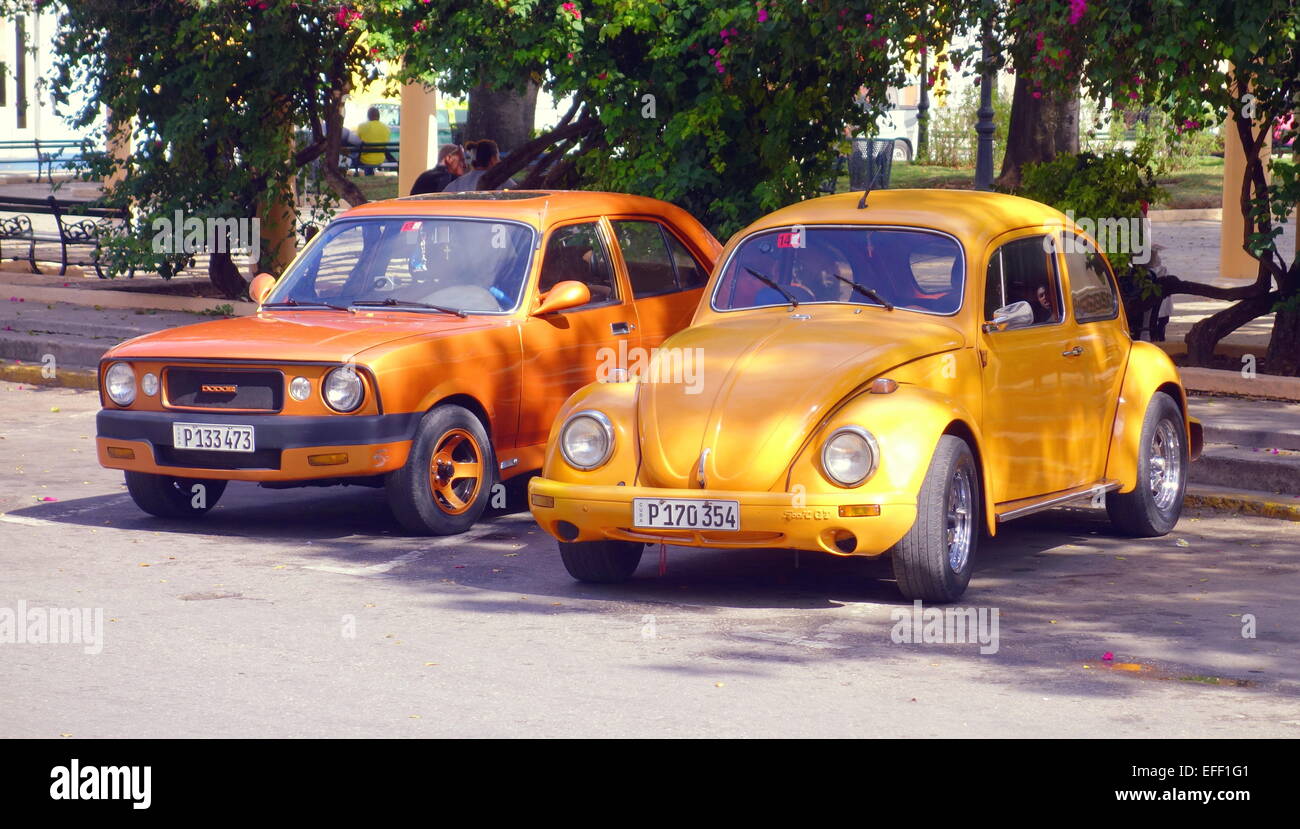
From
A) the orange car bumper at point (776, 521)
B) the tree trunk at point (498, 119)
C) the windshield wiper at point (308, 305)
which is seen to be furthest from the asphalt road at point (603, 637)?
the tree trunk at point (498, 119)

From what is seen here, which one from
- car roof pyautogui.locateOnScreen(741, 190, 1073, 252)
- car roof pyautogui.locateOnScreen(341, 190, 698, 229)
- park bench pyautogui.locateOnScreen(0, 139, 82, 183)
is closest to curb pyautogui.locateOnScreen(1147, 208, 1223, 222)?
car roof pyautogui.locateOnScreen(341, 190, 698, 229)

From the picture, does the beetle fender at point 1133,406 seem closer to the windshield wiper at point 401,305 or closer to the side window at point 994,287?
the side window at point 994,287

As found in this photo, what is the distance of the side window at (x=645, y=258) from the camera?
10352 millimetres

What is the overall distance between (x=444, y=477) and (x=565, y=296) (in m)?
1.10

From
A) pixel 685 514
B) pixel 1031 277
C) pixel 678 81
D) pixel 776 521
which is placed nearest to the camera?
pixel 776 521

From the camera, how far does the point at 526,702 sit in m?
6.05

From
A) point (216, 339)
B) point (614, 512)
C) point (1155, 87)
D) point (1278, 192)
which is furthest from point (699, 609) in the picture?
point (1278, 192)

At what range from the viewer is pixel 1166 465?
9422mm

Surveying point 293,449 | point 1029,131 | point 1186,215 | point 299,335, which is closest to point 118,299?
point 1029,131

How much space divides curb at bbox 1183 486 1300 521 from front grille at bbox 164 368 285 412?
15.2 ft

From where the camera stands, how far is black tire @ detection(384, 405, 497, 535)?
29.3ft

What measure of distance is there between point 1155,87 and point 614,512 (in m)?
5.92

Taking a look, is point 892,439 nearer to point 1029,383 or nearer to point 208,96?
point 1029,383

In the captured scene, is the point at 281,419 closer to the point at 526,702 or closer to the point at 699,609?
the point at 699,609
